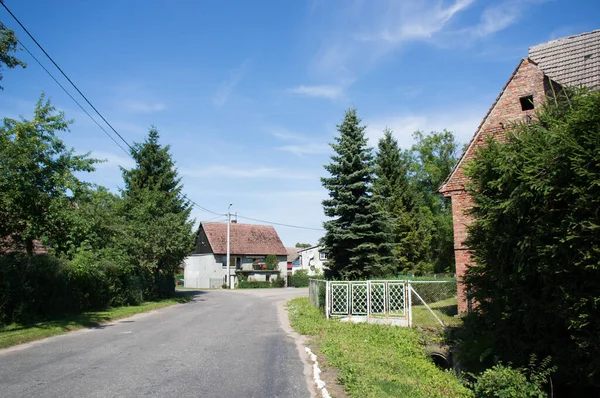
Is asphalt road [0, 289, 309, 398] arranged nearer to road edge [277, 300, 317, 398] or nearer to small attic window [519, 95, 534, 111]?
road edge [277, 300, 317, 398]

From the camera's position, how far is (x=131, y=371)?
26.0 ft

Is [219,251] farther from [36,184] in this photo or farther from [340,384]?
[340,384]

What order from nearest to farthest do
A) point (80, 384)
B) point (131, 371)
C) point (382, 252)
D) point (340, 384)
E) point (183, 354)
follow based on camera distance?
point (80, 384) < point (340, 384) < point (131, 371) < point (183, 354) < point (382, 252)

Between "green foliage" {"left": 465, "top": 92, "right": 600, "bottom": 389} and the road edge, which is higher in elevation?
"green foliage" {"left": 465, "top": 92, "right": 600, "bottom": 389}

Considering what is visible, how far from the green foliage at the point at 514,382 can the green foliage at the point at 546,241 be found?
0.35 metres

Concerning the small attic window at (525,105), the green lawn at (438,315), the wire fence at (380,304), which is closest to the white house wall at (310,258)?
the wire fence at (380,304)

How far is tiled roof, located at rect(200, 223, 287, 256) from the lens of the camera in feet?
197

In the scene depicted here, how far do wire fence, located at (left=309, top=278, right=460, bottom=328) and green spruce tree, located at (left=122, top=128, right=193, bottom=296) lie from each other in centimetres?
1326

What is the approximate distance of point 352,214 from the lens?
21.4m

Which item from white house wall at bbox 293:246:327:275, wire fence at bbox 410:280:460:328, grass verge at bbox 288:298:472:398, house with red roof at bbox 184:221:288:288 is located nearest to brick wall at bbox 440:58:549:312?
wire fence at bbox 410:280:460:328

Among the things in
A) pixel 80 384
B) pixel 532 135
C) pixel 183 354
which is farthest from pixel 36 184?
pixel 532 135

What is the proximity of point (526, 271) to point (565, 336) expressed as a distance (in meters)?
1.15

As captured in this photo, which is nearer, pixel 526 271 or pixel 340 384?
pixel 526 271

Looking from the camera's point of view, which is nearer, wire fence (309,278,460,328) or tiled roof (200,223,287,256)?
wire fence (309,278,460,328)
